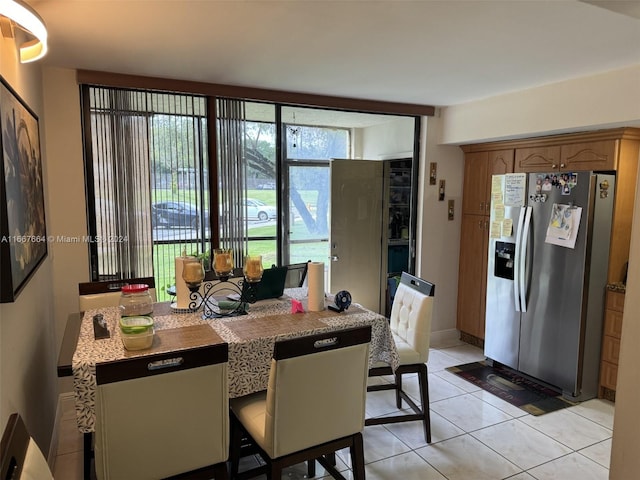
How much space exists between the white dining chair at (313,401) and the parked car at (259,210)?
2026mm

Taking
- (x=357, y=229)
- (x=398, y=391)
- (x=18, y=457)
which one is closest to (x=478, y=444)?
(x=398, y=391)

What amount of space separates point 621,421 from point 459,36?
193 cm

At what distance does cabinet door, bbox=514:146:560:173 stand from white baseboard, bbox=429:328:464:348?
1833 millimetres

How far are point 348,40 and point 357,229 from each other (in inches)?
89.8

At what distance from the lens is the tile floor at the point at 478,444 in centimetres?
258

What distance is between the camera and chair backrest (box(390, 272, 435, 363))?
114 inches

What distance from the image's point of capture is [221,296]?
291 centimetres

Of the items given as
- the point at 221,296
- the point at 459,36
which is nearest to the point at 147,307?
the point at 221,296

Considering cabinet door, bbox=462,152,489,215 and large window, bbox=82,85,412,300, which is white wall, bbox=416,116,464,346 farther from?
large window, bbox=82,85,412,300

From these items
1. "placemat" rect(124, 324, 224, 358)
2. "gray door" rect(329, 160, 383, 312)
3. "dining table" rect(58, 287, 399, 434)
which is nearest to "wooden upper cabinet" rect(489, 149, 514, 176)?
"gray door" rect(329, 160, 383, 312)

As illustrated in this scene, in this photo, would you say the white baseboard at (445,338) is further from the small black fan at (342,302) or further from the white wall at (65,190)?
the white wall at (65,190)

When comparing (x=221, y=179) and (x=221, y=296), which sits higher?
(x=221, y=179)

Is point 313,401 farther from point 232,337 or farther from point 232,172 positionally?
point 232,172

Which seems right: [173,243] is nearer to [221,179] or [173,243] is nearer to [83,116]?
[221,179]
